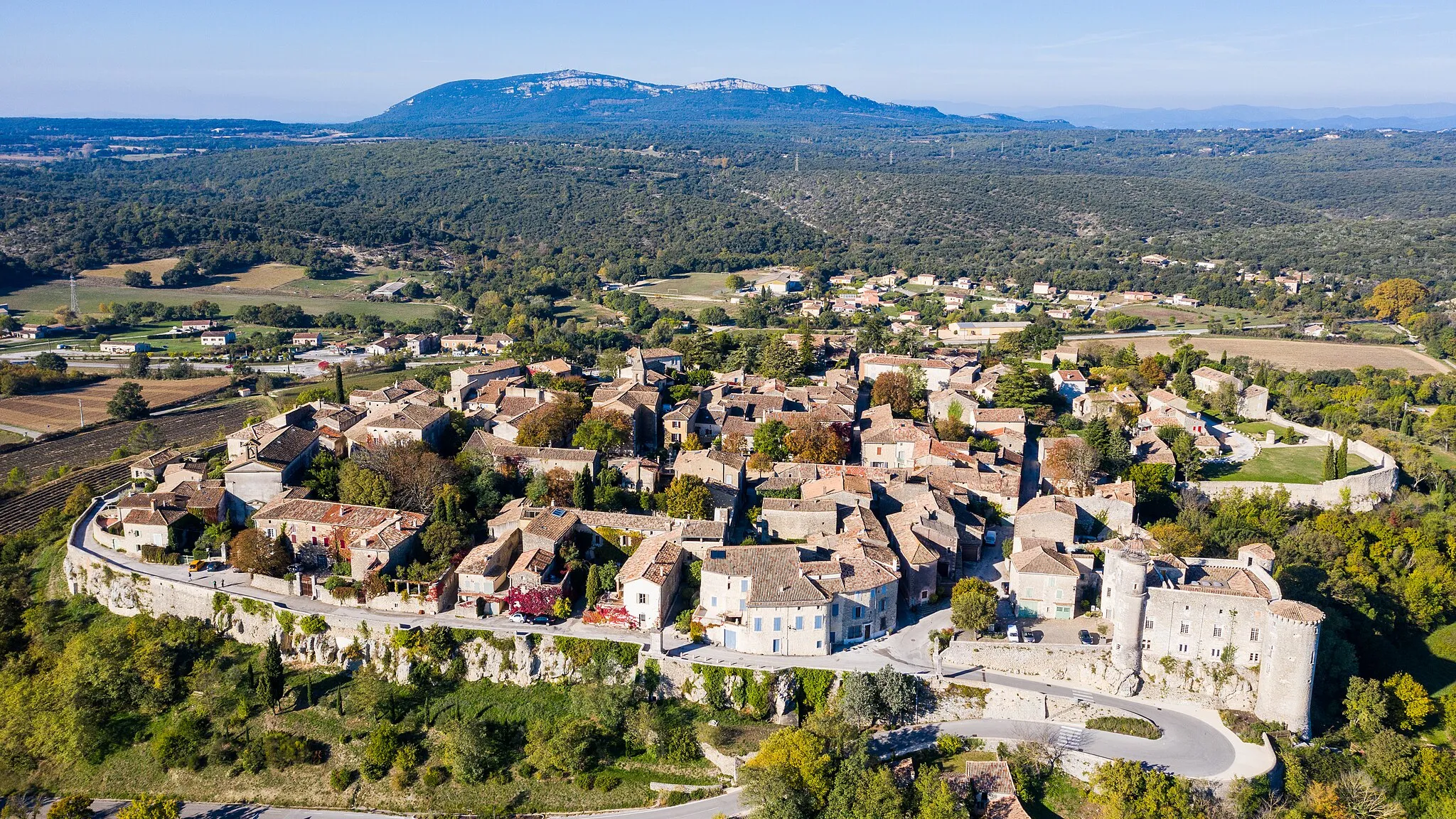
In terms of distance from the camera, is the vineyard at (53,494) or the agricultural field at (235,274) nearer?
the vineyard at (53,494)

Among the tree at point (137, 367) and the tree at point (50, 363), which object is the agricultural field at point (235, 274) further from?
the tree at point (137, 367)

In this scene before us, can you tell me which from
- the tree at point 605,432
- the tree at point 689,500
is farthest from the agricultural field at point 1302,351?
the tree at point 689,500

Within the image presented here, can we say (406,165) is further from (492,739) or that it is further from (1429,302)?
(492,739)

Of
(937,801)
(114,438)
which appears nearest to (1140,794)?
(937,801)

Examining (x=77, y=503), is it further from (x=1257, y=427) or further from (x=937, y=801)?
(x=1257, y=427)

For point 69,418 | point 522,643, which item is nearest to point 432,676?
point 522,643

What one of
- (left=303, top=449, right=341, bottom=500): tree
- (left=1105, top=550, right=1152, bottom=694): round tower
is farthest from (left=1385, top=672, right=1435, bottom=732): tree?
(left=303, top=449, right=341, bottom=500): tree
